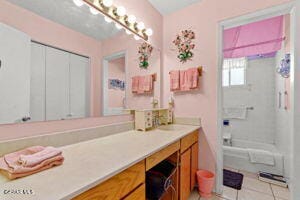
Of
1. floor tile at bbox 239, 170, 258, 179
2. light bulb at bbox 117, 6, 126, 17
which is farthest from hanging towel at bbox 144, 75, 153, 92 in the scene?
floor tile at bbox 239, 170, 258, 179

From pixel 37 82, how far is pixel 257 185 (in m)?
2.78

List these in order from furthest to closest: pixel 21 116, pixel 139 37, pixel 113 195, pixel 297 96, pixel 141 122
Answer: pixel 139 37, pixel 141 122, pixel 297 96, pixel 21 116, pixel 113 195

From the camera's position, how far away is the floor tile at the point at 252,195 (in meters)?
1.80

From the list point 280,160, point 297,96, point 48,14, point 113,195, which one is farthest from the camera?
point 280,160

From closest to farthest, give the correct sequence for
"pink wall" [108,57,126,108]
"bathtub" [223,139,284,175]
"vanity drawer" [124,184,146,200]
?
1. "vanity drawer" [124,184,146,200]
2. "pink wall" [108,57,126,108]
3. "bathtub" [223,139,284,175]

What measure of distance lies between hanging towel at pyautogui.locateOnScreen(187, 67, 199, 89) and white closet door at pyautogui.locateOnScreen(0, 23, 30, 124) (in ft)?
5.61

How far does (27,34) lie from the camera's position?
1019 mm

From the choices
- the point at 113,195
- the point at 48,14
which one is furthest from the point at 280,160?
the point at 48,14

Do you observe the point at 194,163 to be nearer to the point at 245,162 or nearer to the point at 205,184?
the point at 205,184

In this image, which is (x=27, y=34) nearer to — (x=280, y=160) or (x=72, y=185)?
(x=72, y=185)

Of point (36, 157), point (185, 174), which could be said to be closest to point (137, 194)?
point (36, 157)

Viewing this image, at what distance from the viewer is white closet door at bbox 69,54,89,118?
128cm

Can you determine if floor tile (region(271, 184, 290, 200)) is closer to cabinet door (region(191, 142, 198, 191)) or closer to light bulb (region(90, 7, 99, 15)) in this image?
cabinet door (region(191, 142, 198, 191))

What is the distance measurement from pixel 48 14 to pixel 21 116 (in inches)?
29.6
